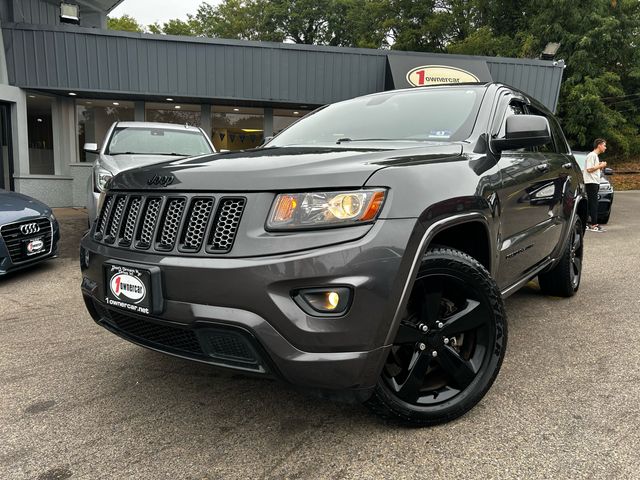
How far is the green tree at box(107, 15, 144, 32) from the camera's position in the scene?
125ft

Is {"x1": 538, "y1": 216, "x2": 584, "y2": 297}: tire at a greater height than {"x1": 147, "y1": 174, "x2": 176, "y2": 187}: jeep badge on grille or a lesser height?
lesser

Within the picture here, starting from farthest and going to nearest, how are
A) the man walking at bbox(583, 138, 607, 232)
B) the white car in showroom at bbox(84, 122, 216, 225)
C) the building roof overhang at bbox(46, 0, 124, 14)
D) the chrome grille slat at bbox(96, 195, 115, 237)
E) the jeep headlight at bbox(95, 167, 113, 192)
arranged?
the building roof overhang at bbox(46, 0, 124, 14), the man walking at bbox(583, 138, 607, 232), the white car in showroom at bbox(84, 122, 216, 225), the jeep headlight at bbox(95, 167, 113, 192), the chrome grille slat at bbox(96, 195, 115, 237)

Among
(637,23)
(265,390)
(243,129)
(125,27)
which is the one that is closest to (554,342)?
(265,390)

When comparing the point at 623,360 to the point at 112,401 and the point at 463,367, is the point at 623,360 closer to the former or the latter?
the point at 463,367

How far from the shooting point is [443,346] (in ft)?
7.36

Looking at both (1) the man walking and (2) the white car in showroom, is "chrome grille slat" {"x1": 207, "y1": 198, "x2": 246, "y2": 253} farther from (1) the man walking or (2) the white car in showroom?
(1) the man walking

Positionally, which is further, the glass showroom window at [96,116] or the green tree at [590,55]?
the green tree at [590,55]

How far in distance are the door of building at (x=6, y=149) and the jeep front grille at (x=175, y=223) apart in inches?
432

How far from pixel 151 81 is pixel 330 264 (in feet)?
36.6

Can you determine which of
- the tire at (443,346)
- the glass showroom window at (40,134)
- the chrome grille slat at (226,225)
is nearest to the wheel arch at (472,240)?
the tire at (443,346)

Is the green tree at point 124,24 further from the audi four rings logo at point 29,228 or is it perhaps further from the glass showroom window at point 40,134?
the audi four rings logo at point 29,228

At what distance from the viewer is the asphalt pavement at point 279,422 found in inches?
79.4

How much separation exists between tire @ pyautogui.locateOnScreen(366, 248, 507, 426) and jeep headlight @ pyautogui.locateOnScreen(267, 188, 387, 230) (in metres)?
0.39

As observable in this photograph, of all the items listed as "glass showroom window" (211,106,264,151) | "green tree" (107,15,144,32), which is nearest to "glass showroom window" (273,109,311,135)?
"glass showroom window" (211,106,264,151)
